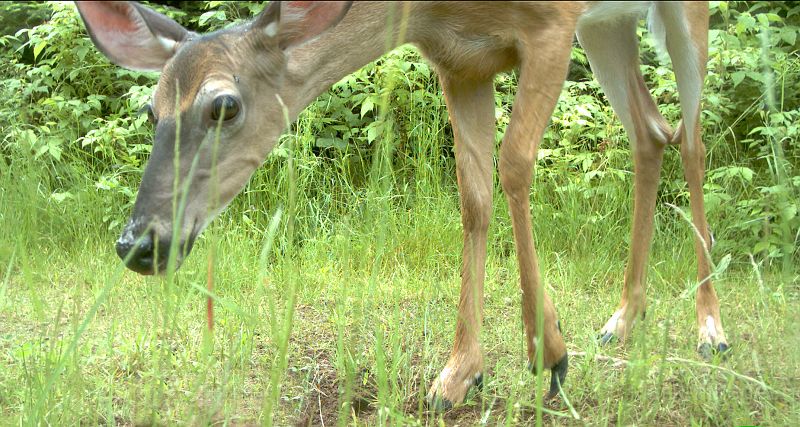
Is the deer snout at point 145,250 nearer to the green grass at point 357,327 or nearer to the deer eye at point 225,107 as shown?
the green grass at point 357,327

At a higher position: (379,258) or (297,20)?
(297,20)

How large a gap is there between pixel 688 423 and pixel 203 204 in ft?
5.70

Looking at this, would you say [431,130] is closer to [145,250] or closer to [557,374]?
[557,374]

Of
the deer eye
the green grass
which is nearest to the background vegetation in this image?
the green grass

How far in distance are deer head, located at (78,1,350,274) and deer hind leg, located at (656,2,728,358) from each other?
1760 mm

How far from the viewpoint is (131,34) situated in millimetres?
3301

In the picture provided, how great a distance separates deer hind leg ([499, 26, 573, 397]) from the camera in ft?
11.2

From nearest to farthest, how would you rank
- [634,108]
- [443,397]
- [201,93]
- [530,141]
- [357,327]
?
1. [357,327]
2. [201,93]
3. [530,141]
4. [443,397]
5. [634,108]

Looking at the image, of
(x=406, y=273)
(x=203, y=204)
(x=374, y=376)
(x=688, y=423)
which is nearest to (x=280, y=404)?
(x=374, y=376)

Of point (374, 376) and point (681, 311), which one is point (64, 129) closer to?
point (374, 376)

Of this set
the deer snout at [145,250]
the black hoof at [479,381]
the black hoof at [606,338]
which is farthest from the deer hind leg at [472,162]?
the deer snout at [145,250]

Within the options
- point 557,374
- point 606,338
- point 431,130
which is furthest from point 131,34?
point 431,130

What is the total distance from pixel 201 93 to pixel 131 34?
421 millimetres

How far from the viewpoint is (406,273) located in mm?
5195
